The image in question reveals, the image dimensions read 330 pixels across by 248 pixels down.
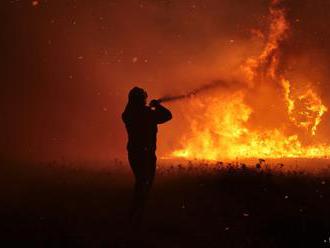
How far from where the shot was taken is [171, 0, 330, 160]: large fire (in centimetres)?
2627

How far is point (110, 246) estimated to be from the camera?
6.68 metres

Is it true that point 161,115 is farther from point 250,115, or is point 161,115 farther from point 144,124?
point 250,115

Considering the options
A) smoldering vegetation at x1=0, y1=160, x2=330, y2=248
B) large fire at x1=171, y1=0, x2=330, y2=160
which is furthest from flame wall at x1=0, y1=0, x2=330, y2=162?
smoldering vegetation at x1=0, y1=160, x2=330, y2=248

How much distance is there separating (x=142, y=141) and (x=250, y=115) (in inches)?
841

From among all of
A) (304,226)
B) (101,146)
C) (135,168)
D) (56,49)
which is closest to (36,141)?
(101,146)

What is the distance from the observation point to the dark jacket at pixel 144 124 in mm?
7992

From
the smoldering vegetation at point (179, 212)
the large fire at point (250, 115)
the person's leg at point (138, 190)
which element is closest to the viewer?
the smoldering vegetation at point (179, 212)

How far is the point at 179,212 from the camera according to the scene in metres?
8.84

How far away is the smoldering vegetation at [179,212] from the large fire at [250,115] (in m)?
13.5

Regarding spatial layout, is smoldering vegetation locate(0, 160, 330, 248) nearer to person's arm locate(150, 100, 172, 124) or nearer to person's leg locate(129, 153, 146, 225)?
person's leg locate(129, 153, 146, 225)

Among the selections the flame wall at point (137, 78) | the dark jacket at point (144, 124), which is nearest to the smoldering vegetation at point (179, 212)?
the dark jacket at point (144, 124)

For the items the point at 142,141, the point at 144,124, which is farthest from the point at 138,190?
the point at 144,124

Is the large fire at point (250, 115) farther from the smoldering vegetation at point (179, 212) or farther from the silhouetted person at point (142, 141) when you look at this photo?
the silhouetted person at point (142, 141)

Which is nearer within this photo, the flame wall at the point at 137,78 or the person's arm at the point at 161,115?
the person's arm at the point at 161,115
